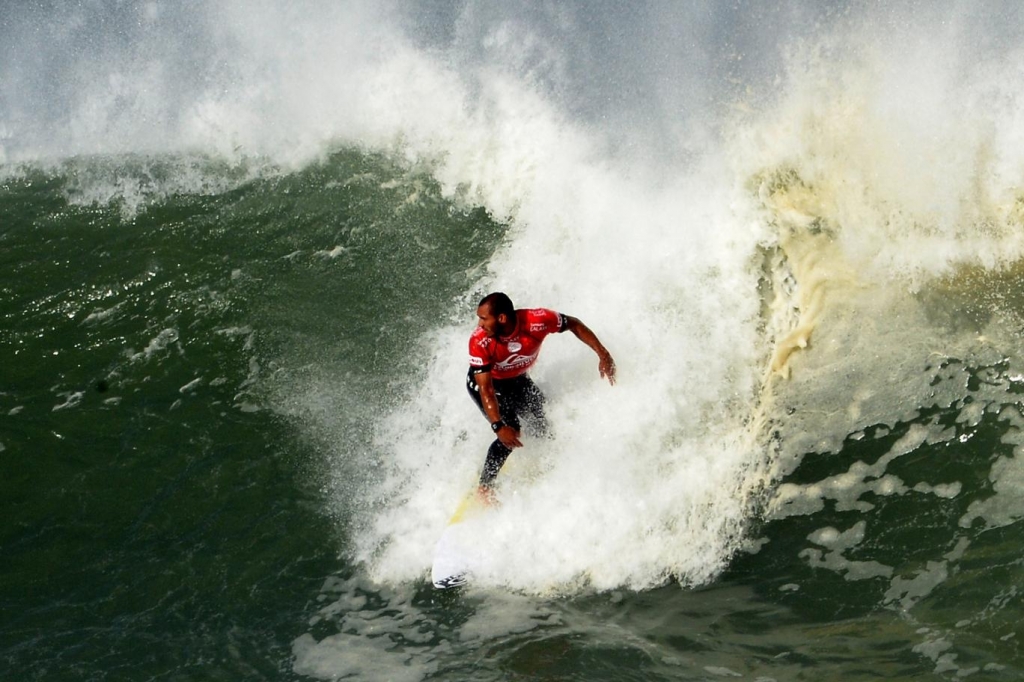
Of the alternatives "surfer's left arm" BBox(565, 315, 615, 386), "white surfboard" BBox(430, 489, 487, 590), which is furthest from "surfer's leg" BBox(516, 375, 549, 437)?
"white surfboard" BBox(430, 489, 487, 590)

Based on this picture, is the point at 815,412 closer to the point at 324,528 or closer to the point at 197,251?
the point at 324,528

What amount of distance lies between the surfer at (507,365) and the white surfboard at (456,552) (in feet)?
0.79

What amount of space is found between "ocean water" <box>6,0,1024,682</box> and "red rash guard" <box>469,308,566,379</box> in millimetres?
830

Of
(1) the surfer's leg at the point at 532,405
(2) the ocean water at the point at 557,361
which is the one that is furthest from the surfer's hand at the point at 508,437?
(2) the ocean water at the point at 557,361

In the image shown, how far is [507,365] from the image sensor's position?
6410 mm

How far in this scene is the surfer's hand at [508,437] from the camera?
20.1 ft

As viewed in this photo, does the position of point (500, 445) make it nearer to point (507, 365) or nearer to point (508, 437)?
point (508, 437)

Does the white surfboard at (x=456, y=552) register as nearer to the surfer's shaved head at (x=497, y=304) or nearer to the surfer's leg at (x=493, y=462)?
the surfer's leg at (x=493, y=462)

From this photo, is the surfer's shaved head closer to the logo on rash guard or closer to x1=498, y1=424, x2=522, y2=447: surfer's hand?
the logo on rash guard

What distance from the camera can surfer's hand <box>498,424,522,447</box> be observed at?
6125 mm

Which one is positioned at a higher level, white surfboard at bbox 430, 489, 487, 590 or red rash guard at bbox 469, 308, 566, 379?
red rash guard at bbox 469, 308, 566, 379

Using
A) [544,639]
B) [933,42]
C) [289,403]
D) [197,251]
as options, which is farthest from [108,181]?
[933,42]

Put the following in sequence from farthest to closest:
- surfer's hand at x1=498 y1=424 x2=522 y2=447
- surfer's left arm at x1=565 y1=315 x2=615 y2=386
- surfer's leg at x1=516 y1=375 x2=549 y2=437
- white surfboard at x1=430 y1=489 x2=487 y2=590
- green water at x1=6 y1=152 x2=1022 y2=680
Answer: surfer's leg at x1=516 y1=375 x2=549 y2=437, surfer's left arm at x1=565 y1=315 x2=615 y2=386, white surfboard at x1=430 y1=489 x2=487 y2=590, surfer's hand at x1=498 y1=424 x2=522 y2=447, green water at x1=6 y1=152 x2=1022 y2=680

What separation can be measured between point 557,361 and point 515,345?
1256 mm
